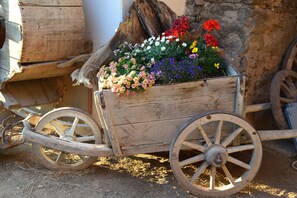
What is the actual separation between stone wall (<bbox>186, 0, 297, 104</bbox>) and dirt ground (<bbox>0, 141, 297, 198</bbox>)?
97 cm

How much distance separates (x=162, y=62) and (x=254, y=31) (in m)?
1.32

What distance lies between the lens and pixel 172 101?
287 centimetres

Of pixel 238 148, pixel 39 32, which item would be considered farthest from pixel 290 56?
pixel 39 32

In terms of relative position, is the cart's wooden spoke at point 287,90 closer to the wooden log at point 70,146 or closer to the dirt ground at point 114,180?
the dirt ground at point 114,180

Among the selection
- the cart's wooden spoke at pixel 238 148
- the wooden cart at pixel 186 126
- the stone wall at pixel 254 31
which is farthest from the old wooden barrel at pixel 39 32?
the cart's wooden spoke at pixel 238 148

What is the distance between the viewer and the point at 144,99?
2.85 meters

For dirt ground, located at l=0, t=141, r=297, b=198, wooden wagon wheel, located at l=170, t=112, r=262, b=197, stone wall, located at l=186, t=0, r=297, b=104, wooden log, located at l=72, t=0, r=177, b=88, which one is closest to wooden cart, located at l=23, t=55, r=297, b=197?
wooden wagon wheel, located at l=170, t=112, r=262, b=197

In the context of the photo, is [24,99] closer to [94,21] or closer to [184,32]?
[94,21]

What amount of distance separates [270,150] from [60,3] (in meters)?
2.62

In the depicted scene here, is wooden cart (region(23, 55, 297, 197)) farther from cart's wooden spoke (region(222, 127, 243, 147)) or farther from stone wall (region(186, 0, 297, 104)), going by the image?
stone wall (region(186, 0, 297, 104))

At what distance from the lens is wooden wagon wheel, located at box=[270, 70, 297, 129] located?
3.93 metres

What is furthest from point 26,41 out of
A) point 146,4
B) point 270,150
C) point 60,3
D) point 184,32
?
point 270,150

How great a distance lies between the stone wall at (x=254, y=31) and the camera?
3.79m

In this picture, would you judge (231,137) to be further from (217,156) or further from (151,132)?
(151,132)
